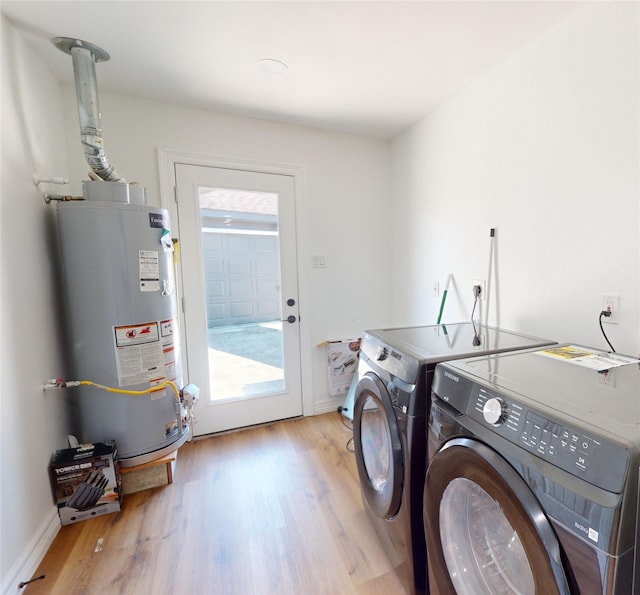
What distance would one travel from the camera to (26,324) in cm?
137

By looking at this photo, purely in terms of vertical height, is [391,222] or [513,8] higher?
[513,8]

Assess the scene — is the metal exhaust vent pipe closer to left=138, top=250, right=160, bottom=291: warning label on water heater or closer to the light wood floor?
left=138, top=250, right=160, bottom=291: warning label on water heater

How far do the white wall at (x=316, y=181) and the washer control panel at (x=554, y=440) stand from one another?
181cm

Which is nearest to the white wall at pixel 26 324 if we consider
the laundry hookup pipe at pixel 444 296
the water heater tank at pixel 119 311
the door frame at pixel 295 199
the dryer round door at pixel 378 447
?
the water heater tank at pixel 119 311

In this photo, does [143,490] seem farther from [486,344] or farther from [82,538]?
[486,344]

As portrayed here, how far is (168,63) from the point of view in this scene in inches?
64.8

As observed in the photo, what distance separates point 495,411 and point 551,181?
1.31 metres

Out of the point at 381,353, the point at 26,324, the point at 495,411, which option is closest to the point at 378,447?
the point at 381,353

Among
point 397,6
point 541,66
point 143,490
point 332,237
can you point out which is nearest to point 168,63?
point 397,6

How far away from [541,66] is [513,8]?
0.32m

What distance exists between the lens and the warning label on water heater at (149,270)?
63.2 inches

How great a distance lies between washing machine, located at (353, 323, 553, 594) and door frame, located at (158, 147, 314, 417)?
107 cm

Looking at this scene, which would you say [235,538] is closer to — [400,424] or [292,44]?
[400,424]

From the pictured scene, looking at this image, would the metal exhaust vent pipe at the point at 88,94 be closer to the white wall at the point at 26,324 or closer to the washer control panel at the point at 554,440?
the white wall at the point at 26,324
